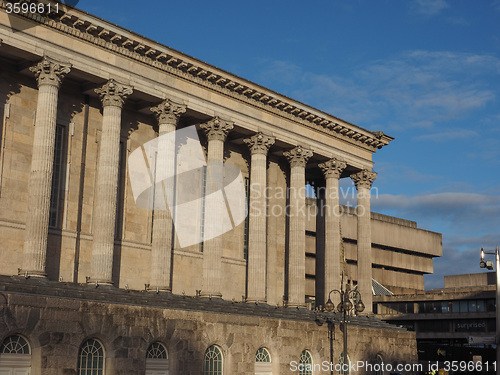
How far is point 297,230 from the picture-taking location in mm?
51406

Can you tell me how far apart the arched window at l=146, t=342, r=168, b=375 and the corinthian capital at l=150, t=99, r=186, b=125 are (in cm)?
1494

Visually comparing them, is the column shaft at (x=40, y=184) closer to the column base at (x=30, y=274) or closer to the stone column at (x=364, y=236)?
the column base at (x=30, y=274)

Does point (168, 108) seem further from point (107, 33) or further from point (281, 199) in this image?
point (281, 199)

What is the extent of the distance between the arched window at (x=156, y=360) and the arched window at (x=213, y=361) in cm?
255

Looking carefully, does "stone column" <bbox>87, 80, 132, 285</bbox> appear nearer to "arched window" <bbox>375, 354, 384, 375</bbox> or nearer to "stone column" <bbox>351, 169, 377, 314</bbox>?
"arched window" <bbox>375, 354, 384, 375</bbox>

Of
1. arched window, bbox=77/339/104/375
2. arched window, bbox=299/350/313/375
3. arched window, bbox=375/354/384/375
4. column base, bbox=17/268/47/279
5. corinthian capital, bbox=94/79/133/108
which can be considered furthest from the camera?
arched window, bbox=375/354/384/375

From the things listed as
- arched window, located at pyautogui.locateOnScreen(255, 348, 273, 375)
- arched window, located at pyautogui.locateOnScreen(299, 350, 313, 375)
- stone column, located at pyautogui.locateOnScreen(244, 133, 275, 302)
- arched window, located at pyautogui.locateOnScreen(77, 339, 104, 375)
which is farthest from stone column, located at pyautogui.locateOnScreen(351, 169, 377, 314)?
arched window, located at pyautogui.locateOnScreen(77, 339, 104, 375)

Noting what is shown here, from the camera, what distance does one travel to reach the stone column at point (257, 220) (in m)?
47.5

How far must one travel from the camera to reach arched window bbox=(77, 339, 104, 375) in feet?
104

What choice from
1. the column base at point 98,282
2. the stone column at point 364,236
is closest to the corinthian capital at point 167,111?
the column base at point 98,282

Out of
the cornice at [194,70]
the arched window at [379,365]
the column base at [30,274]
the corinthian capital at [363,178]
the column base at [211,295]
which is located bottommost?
the arched window at [379,365]

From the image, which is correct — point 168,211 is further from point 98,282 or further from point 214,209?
point 98,282

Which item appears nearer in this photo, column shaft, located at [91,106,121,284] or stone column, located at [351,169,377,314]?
column shaft, located at [91,106,121,284]

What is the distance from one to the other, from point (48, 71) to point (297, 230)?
22053 millimetres
